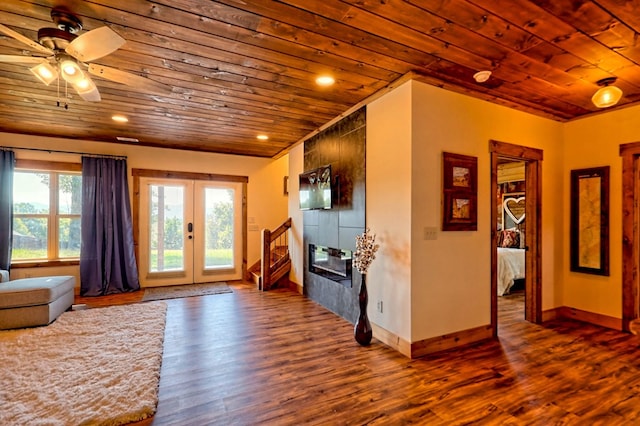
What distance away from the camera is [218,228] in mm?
6301

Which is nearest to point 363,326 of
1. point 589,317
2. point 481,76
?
point 481,76

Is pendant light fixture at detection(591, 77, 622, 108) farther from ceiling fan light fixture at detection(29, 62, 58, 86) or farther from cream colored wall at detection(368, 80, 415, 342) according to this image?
ceiling fan light fixture at detection(29, 62, 58, 86)

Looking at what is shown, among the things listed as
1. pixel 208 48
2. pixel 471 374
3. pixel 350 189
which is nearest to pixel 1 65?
pixel 208 48

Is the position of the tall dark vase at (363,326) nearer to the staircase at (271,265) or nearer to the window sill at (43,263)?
the staircase at (271,265)

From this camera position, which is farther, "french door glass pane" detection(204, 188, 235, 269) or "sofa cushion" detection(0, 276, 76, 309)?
"french door glass pane" detection(204, 188, 235, 269)

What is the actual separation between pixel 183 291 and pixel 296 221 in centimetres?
232

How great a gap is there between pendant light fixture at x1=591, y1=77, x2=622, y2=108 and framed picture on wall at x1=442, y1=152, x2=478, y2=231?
1205mm

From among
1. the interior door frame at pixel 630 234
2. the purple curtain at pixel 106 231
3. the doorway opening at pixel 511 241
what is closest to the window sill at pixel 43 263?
the purple curtain at pixel 106 231

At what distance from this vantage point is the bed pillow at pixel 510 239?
602 cm

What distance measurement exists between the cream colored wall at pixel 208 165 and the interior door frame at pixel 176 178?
0.26 ft

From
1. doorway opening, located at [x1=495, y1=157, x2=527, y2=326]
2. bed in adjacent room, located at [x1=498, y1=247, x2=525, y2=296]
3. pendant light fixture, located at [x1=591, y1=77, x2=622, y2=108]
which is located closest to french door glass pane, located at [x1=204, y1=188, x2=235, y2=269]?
doorway opening, located at [x1=495, y1=157, x2=527, y2=326]

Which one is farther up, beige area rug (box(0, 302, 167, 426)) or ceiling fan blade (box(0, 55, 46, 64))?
ceiling fan blade (box(0, 55, 46, 64))

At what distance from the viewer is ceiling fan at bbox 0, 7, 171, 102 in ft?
6.21

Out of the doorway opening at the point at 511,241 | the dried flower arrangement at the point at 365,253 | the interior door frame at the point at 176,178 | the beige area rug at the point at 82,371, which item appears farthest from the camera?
the interior door frame at the point at 176,178
